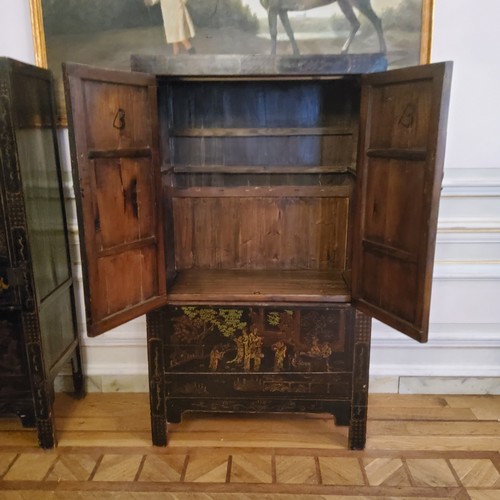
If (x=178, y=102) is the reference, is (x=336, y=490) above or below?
below

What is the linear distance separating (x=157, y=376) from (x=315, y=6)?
1557 millimetres

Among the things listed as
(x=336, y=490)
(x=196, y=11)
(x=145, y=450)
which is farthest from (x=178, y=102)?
(x=336, y=490)

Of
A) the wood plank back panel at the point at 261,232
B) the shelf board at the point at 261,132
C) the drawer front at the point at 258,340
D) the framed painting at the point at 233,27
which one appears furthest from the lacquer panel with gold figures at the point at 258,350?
the framed painting at the point at 233,27

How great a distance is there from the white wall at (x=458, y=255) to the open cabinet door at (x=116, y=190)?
2.09ft

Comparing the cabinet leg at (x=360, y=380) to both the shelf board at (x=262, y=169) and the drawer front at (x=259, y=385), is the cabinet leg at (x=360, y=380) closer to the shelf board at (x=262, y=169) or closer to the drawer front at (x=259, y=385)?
the drawer front at (x=259, y=385)

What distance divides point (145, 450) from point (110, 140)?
3.90ft

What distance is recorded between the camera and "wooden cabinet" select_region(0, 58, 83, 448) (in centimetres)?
169

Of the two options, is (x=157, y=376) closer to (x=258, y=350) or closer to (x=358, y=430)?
(x=258, y=350)

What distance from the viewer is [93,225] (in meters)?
1.57

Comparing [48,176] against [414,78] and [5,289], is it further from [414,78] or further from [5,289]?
[414,78]

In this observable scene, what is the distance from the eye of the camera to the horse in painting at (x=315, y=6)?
1952 millimetres

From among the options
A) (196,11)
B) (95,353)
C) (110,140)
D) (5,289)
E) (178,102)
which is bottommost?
(95,353)

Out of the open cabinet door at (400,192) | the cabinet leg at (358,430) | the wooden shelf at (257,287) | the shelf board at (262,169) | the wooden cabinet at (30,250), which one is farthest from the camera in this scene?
the shelf board at (262,169)

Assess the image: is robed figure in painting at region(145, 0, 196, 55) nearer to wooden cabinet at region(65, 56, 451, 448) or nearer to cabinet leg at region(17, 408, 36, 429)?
wooden cabinet at region(65, 56, 451, 448)
